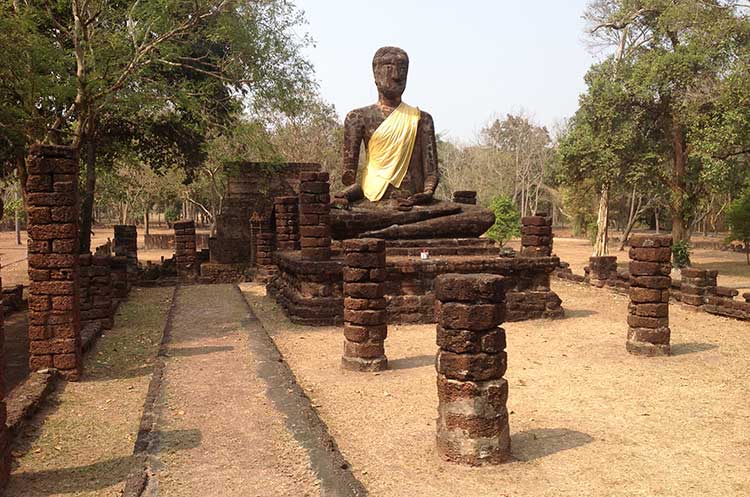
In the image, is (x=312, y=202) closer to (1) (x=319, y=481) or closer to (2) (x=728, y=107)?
(1) (x=319, y=481)

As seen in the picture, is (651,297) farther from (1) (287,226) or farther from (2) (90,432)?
(1) (287,226)

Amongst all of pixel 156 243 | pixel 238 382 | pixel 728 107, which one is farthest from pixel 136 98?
pixel 156 243

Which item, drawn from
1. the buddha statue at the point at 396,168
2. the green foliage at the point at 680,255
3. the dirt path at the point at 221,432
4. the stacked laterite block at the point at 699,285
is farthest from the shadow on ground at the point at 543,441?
the green foliage at the point at 680,255

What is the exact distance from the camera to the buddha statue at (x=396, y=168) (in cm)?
1212

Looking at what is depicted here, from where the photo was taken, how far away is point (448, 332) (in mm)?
4941

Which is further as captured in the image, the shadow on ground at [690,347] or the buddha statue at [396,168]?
the buddha statue at [396,168]

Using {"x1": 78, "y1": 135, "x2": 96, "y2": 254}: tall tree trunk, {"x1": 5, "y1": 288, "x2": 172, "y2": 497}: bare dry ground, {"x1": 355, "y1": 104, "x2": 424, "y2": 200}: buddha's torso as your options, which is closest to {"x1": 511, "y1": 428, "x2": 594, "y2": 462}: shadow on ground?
{"x1": 5, "y1": 288, "x2": 172, "y2": 497}: bare dry ground

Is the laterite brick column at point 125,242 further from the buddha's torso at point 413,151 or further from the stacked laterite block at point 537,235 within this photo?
the stacked laterite block at point 537,235

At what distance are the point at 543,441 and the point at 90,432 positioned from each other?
158 inches

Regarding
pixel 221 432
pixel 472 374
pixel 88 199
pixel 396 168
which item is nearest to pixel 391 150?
pixel 396 168

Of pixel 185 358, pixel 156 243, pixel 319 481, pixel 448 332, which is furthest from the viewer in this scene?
pixel 156 243

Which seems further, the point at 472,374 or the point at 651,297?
the point at 651,297

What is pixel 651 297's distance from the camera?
842 cm

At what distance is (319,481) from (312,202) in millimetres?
6822
